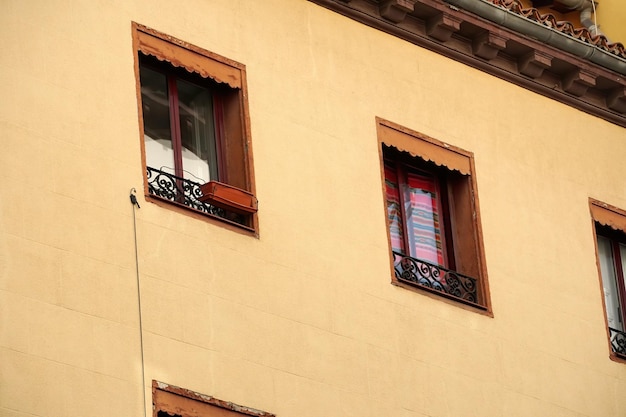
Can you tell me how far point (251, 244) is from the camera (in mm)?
19516

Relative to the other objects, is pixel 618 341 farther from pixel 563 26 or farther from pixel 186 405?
pixel 186 405

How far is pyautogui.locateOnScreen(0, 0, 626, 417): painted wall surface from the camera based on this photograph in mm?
17828

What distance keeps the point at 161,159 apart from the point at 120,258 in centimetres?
155

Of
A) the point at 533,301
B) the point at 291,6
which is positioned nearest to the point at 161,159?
the point at 291,6

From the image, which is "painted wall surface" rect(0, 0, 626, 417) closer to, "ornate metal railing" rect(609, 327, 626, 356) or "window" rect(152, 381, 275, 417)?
"window" rect(152, 381, 275, 417)

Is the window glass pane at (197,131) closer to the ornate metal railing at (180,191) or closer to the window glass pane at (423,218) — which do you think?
the ornate metal railing at (180,191)

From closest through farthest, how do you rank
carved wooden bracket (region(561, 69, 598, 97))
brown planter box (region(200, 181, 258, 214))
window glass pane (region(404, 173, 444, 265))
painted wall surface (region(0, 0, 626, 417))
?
painted wall surface (region(0, 0, 626, 417)), brown planter box (region(200, 181, 258, 214)), window glass pane (region(404, 173, 444, 265)), carved wooden bracket (region(561, 69, 598, 97))

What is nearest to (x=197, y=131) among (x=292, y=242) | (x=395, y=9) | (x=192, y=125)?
(x=192, y=125)

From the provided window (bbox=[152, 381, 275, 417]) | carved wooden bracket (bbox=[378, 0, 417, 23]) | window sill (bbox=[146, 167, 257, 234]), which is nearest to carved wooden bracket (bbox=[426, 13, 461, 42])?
carved wooden bracket (bbox=[378, 0, 417, 23])

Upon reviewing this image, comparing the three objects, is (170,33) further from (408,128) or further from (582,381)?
(582,381)

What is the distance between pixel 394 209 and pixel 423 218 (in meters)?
0.41

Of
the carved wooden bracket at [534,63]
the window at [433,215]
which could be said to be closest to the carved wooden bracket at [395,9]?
the window at [433,215]

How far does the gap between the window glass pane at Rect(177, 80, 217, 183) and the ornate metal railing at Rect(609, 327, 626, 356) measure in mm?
5210

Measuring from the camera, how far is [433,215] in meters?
22.1
